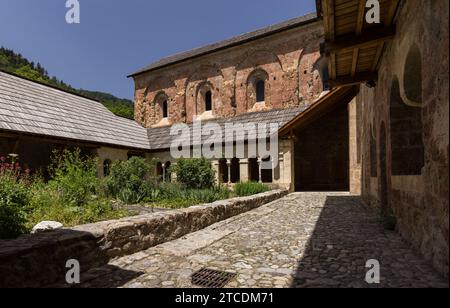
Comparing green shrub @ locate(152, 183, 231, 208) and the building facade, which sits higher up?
the building facade

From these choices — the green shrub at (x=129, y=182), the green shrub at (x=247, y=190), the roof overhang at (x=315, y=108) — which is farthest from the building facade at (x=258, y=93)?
the green shrub at (x=129, y=182)

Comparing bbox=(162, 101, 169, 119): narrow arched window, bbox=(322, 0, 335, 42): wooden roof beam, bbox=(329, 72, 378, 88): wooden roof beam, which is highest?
bbox=(162, 101, 169, 119): narrow arched window

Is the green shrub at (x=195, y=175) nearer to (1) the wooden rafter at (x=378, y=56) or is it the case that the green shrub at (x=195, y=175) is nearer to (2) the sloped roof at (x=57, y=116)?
(2) the sloped roof at (x=57, y=116)

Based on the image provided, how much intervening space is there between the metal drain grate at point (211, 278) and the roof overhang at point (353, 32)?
12.5 feet

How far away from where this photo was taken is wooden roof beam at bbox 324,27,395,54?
4457mm

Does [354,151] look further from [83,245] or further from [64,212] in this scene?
[83,245]

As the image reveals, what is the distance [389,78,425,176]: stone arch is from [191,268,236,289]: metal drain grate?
3.55 meters

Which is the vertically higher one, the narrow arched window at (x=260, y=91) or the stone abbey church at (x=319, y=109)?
the narrow arched window at (x=260, y=91)

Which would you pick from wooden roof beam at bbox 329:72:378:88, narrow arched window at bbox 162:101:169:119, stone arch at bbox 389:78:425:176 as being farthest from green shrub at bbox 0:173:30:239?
narrow arched window at bbox 162:101:169:119

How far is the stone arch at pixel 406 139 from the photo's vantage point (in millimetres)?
4613

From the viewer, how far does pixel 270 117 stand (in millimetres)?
14883

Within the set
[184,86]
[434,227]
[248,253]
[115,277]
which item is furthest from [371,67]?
[184,86]

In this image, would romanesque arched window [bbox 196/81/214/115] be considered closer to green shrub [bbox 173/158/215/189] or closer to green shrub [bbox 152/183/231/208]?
green shrub [bbox 173/158/215/189]

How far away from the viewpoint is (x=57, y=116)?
12398mm
